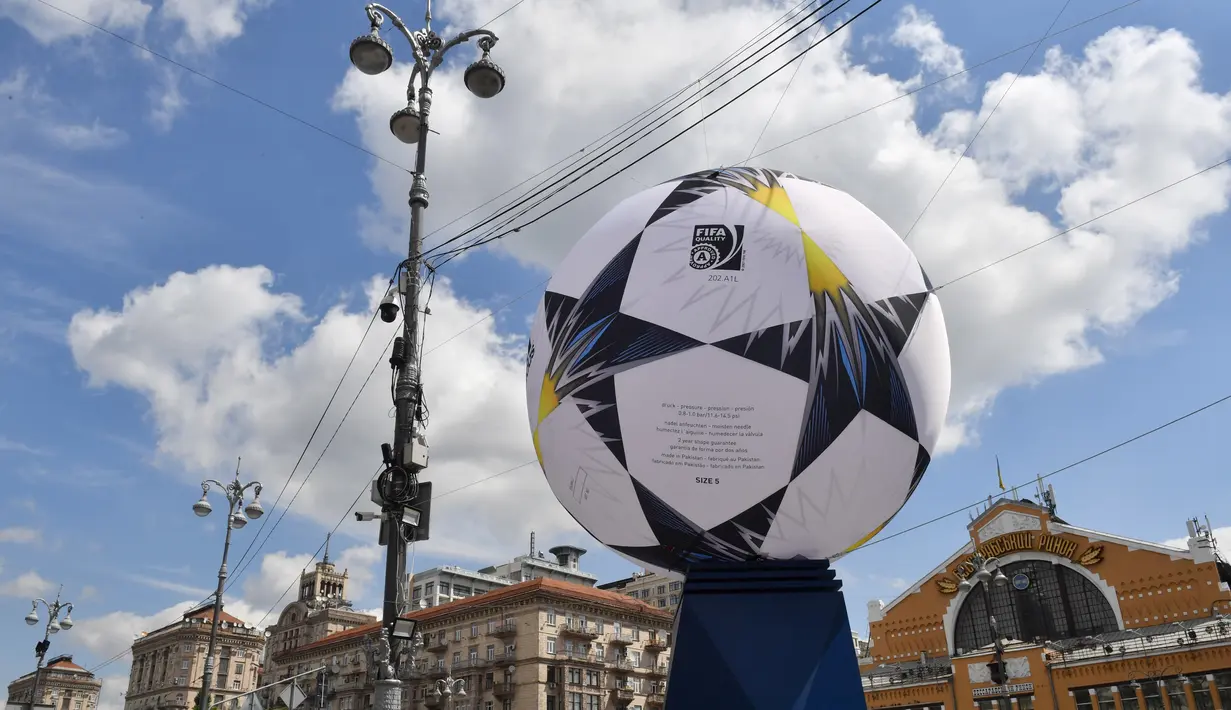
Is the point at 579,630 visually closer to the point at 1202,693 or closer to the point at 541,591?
the point at 541,591

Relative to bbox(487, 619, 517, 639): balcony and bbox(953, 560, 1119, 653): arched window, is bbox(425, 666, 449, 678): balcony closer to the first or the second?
bbox(487, 619, 517, 639): balcony

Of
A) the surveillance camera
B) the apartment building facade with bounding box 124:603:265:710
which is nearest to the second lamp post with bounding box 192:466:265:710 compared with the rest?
the surveillance camera

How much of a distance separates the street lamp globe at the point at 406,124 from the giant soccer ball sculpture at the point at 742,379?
16.2 ft

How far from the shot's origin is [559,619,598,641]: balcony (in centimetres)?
6072

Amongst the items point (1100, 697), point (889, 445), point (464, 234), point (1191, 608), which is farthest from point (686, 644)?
point (1191, 608)

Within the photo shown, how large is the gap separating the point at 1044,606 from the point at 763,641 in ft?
129

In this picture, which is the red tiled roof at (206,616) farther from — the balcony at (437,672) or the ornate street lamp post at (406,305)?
the ornate street lamp post at (406,305)

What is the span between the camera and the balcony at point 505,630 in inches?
2386

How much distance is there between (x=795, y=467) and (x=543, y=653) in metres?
56.2

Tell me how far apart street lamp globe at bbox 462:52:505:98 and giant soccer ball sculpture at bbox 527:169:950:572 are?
4953 mm

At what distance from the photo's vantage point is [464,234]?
40.7 ft

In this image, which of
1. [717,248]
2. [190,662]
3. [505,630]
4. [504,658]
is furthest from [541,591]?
[190,662]

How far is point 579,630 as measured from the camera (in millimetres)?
61531

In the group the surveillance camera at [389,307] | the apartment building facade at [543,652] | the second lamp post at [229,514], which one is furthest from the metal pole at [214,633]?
the apartment building facade at [543,652]
